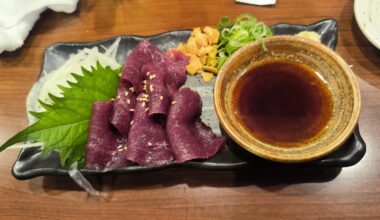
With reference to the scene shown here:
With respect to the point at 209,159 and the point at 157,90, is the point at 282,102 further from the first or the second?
the point at 157,90

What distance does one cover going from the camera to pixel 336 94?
177cm

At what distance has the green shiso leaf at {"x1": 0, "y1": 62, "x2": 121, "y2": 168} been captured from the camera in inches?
68.4

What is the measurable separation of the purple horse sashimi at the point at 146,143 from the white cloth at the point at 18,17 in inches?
45.7

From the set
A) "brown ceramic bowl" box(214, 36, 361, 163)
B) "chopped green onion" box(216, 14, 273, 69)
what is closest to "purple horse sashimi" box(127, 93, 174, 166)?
"brown ceramic bowl" box(214, 36, 361, 163)

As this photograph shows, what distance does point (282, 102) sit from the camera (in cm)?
185

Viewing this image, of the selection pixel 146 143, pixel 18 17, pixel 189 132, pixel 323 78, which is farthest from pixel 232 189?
pixel 18 17

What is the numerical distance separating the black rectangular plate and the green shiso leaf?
119mm

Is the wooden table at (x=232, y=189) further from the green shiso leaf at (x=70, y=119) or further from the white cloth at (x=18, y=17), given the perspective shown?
the white cloth at (x=18, y=17)

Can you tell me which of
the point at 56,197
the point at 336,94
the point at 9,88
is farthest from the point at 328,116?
the point at 9,88

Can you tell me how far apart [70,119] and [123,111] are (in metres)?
0.27

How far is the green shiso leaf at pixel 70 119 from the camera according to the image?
5.70 ft

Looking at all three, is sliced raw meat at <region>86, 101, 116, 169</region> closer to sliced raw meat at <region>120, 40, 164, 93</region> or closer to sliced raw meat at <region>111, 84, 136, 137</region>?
sliced raw meat at <region>111, 84, 136, 137</region>

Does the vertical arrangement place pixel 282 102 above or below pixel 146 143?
above

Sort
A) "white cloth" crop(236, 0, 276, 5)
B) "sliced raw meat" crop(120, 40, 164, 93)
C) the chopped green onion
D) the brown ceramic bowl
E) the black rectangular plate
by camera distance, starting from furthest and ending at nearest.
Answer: "white cloth" crop(236, 0, 276, 5), the chopped green onion, "sliced raw meat" crop(120, 40, 164, 93), the black rectangular plate, the brown ceramic bowl
